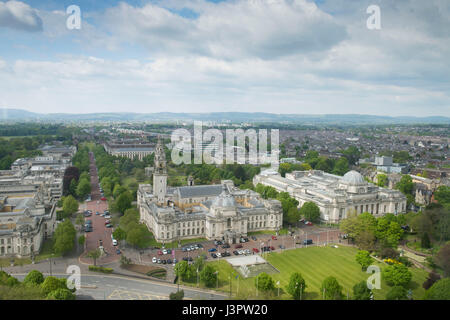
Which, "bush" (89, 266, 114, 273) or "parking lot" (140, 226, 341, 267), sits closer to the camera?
"bush" (89, 266, 114, 273)

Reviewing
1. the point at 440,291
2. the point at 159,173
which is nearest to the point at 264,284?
the point at 440,291

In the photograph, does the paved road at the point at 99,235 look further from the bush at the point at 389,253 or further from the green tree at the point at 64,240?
the bush at the point at 389,253

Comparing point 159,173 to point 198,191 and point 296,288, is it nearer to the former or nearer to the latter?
point 198,191

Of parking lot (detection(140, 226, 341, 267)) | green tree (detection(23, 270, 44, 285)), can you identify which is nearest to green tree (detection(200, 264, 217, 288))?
parking lot (detection(140, 226, 341, 267))

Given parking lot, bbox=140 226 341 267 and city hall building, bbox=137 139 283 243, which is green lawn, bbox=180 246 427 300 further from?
city hall building, bbox=137 139 283 243
